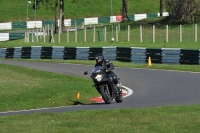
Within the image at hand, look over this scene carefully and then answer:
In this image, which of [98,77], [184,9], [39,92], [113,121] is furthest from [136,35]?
[113,121]

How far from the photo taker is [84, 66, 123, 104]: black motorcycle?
1845 centimetres

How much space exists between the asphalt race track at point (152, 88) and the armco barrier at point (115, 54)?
114 inches

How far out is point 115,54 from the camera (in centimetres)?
3659

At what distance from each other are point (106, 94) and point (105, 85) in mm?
254

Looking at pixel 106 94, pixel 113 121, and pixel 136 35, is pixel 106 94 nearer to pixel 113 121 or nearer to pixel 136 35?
pixel 113 121

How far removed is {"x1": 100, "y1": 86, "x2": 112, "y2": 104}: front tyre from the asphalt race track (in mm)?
169

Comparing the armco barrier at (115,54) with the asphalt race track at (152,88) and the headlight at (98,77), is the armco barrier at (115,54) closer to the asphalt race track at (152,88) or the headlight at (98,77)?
the asphalt race track at (152,88)

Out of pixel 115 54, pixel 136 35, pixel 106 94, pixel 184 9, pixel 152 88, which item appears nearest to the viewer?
pixel 106 94

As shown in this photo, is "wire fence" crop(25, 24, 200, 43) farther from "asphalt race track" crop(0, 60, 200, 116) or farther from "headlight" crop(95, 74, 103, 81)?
"headlight" crop(95, 74, 103, 81)

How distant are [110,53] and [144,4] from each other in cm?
6443

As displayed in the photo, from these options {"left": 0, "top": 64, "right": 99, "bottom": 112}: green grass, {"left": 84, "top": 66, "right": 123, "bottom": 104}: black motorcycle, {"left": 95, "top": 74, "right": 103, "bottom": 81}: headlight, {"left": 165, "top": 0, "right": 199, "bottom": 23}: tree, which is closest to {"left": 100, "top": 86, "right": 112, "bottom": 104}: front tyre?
{"left": 84, "top": 66, "right": 123, "bottom": 104}: black motorcycle

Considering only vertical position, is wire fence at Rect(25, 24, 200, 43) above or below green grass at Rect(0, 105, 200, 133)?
above

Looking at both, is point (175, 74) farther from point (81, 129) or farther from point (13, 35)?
point (13, 35)

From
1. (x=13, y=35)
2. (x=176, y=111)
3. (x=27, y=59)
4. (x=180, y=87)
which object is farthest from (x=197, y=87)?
(x=13, y=35)
